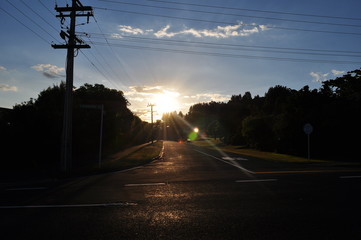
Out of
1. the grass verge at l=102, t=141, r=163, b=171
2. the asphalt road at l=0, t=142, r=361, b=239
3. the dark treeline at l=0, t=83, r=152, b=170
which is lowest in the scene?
the grass verge at l=102, t=141, r=163, b=171

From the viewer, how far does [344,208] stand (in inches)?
249

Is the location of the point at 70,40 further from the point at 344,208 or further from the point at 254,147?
the point at 254,147

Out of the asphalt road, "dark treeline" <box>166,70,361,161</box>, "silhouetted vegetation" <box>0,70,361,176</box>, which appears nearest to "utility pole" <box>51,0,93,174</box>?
"silhouetted vegetation" <box>0,70,361,176</box>

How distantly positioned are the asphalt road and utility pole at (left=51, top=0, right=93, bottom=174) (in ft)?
13.3

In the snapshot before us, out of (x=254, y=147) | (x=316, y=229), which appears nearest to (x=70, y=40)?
(x=316, y=229)

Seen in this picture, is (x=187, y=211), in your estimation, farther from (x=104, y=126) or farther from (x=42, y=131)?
(x=104, y=126)

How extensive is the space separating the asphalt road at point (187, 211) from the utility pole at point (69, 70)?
4.04 metres

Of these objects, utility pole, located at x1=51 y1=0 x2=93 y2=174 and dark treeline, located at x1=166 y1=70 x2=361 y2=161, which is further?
dark treeline, located at x1=166 y1=70 x2=361 y2=161

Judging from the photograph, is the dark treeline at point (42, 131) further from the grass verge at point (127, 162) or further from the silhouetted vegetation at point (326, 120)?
the silhouetted vegetation at point (326, 120)

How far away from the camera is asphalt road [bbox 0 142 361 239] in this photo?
4.95 meters

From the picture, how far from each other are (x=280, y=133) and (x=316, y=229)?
95.2 feet

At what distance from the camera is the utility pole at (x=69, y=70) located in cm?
1370

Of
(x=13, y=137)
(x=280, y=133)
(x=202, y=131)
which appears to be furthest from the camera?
(x=202, y=131)

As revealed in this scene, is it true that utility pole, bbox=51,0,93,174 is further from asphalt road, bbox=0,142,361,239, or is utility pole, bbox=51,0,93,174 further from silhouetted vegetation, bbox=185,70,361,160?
silhouetted vegetation, bbox=185,70,361,160
